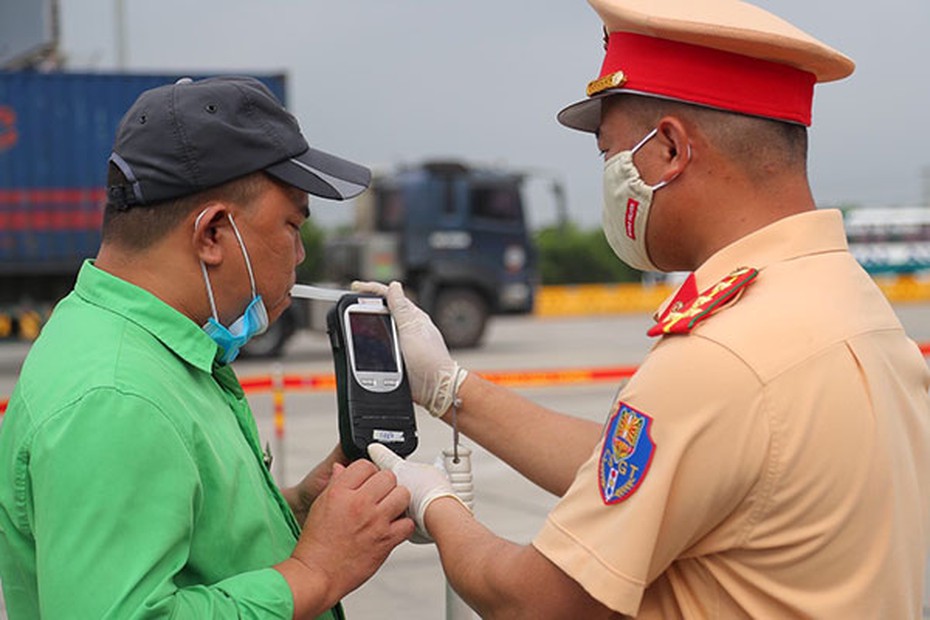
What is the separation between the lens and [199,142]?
187 centimetres

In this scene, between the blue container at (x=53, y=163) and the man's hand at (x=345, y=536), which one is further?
the blue container at (x=53, y=163)

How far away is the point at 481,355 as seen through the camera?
16953 millimetres

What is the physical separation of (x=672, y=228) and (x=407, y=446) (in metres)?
0.70

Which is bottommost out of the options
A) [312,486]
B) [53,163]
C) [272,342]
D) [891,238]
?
[891,238]

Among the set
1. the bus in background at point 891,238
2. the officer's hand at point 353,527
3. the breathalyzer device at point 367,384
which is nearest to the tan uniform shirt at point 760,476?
the officer's hand at point 353,527

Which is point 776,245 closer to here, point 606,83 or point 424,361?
point 606,83

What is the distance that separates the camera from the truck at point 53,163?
14.6 metres

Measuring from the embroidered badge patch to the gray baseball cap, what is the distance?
69cm

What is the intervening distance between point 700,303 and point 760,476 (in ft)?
0.89

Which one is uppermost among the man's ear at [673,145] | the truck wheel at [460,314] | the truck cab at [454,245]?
the man's ear at [673,145]

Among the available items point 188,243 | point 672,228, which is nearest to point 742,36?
point 672,228

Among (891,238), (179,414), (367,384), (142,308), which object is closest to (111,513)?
(179,414)

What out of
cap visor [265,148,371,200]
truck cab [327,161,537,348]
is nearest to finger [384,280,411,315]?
cap visor [265,148,371,200]

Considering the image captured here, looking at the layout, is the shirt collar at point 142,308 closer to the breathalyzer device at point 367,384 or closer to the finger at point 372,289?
the breathalyzer device at point 367,384
